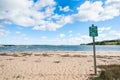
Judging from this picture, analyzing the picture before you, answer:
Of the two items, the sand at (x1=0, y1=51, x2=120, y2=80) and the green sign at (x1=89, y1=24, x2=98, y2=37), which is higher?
the green sign at (x1=89, y1=24, x2=98, y2=37)

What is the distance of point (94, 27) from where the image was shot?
12.8 metres

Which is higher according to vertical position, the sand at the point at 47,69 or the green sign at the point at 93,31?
the green sign at the point at 93,31

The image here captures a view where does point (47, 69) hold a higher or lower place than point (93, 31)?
lower

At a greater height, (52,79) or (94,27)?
(94,27)

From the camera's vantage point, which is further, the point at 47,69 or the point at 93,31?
the point at 47,69

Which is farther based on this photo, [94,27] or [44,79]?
[94,27]

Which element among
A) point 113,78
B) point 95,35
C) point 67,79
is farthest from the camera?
point 95,35

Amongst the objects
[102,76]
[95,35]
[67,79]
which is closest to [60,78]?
[67,79]

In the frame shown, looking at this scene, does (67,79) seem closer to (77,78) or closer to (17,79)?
(77,78)

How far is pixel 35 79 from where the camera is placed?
12055mm

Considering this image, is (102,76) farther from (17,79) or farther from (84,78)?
(17,79)

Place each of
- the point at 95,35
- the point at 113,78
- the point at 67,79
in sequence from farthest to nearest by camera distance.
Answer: the point at 95,35, the point at 67,79, the point at 113,78

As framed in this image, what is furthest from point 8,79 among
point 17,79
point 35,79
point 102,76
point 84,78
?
point 102,76

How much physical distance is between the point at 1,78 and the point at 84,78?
5.22 m
